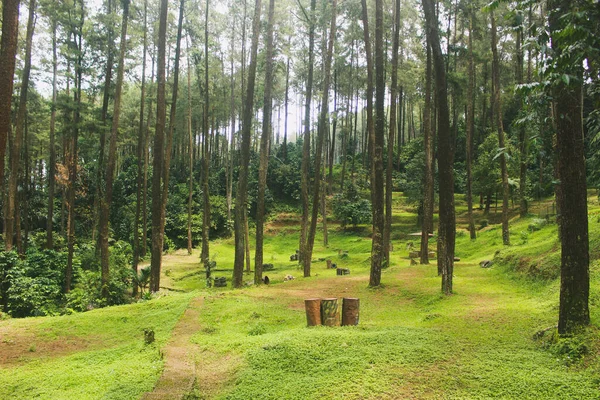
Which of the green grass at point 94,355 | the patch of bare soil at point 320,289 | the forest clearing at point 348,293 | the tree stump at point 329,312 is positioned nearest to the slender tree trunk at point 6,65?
the forest clearing at point 348,293

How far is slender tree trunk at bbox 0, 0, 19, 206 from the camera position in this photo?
6662 millimetres

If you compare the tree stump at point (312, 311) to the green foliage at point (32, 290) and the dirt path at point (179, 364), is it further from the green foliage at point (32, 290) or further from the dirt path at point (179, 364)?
the green foliage at point (32, 290)

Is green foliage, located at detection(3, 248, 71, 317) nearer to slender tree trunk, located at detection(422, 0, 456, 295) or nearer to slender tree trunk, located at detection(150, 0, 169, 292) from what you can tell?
slender tree trunk, located at detection(150, 0, 169, 292)

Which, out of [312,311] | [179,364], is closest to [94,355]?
[179,364]

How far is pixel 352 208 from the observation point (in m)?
34.1

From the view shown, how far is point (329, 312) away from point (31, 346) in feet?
19.0

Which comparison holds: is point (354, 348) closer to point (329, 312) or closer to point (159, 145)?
point (329, 312)

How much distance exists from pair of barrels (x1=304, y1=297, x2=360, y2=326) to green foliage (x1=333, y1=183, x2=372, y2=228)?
2579 cm

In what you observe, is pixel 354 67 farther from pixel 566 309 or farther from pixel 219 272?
pixel 566 309

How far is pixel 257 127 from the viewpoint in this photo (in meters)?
55.1

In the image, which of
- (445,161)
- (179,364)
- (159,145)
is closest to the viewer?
(179,364)

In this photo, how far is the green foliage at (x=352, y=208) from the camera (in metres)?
34.0

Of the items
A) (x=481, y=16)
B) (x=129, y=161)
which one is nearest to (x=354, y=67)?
(x=481, y=16)

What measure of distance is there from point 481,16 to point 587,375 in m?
23.3
